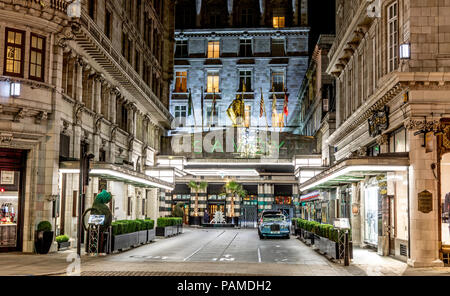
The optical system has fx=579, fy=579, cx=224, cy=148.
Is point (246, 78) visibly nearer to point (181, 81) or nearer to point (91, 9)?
point (181, 81)

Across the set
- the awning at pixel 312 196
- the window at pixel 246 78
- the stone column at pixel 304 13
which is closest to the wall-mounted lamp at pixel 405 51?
the awning at pixel 312 196

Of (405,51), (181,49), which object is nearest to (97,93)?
(405,51)

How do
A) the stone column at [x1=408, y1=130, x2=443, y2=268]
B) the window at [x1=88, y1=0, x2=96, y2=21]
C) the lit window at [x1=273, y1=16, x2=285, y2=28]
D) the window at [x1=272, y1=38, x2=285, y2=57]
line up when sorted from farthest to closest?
the lit window at [x1=273, y1=16, x2=285, y2=28] < the window at [x1=272, y1=38, x2=285, y2=57] < the window at [x1=88, y1=0, x2=96, y2=21] < the stone column at [x1=408, y1=130, x2=443, y2=268]

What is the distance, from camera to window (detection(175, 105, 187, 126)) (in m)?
77.7

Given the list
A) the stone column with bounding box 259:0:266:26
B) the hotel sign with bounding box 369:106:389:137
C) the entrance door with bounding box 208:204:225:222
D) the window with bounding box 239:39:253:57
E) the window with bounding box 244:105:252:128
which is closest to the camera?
the hotel sign with bounding box 369:106:389:137

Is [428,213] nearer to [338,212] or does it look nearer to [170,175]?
[338,212]

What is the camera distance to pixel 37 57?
26.8m

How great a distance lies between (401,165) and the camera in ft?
77.3

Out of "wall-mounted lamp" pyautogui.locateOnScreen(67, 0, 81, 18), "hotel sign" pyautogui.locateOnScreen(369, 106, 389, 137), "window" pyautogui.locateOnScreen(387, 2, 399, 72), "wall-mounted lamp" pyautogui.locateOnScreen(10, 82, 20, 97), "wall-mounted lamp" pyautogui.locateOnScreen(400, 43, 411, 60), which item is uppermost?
"wall-mounted lamp" pyautogui.locateOnScreen(67, 0, 81, 18)

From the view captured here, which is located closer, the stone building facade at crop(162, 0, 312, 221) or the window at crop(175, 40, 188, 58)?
the stone building facade at crop(162, 0, 312, 221)

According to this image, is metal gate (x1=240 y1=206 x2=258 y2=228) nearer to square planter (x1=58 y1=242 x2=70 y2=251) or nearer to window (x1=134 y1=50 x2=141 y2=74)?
window (x1=134 y1=50 x2=141 y2=74)

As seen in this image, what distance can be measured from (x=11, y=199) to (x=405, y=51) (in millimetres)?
18332

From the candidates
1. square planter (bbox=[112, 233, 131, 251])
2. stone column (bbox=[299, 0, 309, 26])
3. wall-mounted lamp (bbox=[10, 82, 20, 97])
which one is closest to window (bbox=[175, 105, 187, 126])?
stone column (bbox=[299, 0, 309, 26])

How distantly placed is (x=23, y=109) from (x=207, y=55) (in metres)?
54.9
